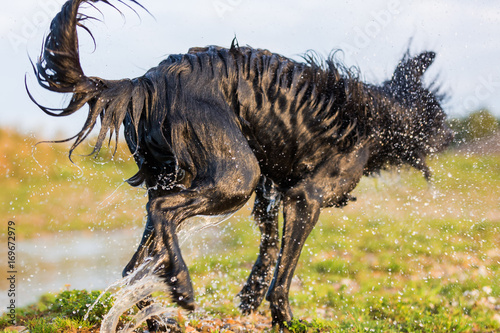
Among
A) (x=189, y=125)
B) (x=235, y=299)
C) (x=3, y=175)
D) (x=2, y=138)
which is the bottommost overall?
(x=235, y=299)

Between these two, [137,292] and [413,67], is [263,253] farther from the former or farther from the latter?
[413,67]

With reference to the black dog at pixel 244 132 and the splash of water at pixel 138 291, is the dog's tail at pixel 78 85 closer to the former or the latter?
the black dog at pixel 244 132

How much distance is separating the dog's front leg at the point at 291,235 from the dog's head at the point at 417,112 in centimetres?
122

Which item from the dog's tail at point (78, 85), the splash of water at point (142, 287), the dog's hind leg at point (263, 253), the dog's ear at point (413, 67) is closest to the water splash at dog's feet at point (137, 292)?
the splash of water at point (142, 287)

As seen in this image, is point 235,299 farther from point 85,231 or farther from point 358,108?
point 85,231

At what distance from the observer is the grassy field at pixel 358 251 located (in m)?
4.10

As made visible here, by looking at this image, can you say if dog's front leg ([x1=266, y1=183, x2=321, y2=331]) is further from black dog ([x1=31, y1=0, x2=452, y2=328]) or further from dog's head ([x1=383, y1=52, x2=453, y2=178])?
dog's head ([x1=383, y1=52, x2=453, y2=178])

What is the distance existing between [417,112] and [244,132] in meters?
1.87

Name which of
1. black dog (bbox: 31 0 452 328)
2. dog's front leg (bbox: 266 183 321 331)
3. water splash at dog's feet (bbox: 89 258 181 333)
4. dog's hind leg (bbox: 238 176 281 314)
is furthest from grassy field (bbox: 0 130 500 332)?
black dog (bbox: 31 0 452 328)

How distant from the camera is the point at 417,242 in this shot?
7086 millimetres

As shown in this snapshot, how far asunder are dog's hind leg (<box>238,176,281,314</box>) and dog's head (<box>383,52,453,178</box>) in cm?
132

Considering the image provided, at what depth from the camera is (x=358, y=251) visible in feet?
22.1

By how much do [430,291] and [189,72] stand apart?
11.5 ft

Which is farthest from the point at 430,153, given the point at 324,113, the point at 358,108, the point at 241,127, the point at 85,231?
the point at 85,231
